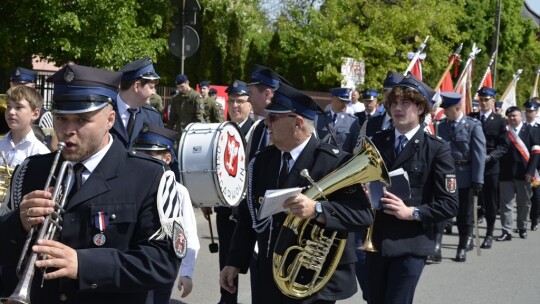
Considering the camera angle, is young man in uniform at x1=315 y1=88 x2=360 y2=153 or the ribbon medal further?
young man in uniform at x1=315 y1=88 x2=360 y2=153

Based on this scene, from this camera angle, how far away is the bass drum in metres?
7.97

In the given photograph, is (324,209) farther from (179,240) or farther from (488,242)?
(488,242)

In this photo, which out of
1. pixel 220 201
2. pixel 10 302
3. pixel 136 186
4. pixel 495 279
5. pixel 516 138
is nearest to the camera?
pixel 10 302

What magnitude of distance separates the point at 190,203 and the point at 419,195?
5.26ft

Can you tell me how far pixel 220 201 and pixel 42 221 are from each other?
4.77 m

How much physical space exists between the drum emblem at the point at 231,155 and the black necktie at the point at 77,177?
470 cm

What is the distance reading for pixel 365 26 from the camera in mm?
31047

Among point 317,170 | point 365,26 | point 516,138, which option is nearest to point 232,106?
point 317,170

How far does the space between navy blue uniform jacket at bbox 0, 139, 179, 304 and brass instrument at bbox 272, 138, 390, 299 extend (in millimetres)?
1361

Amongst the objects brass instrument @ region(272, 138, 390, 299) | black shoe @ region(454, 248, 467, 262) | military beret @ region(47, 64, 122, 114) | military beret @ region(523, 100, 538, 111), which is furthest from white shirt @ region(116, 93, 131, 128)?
military beret @ region(523, 100, 538, 111)

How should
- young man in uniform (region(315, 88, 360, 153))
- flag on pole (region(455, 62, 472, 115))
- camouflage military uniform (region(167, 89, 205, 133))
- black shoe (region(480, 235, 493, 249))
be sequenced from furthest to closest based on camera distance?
1. flag on pole (region(455, 62, 472, 115))
2. camouflage military uniform (region(167, 89, 205, 133))
3. black shoe (region(480, 235, 493, 249))
4. young man in uniform (region(315, 88, 360, 153))

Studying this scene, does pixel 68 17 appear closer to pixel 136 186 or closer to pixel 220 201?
pixel 220 201

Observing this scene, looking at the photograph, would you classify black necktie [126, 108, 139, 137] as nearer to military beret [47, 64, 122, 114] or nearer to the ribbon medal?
military beret [47, 64, 122, 114]

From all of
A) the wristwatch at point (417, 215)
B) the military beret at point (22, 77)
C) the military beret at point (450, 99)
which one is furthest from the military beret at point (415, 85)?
the military beret at point (450, 99)
